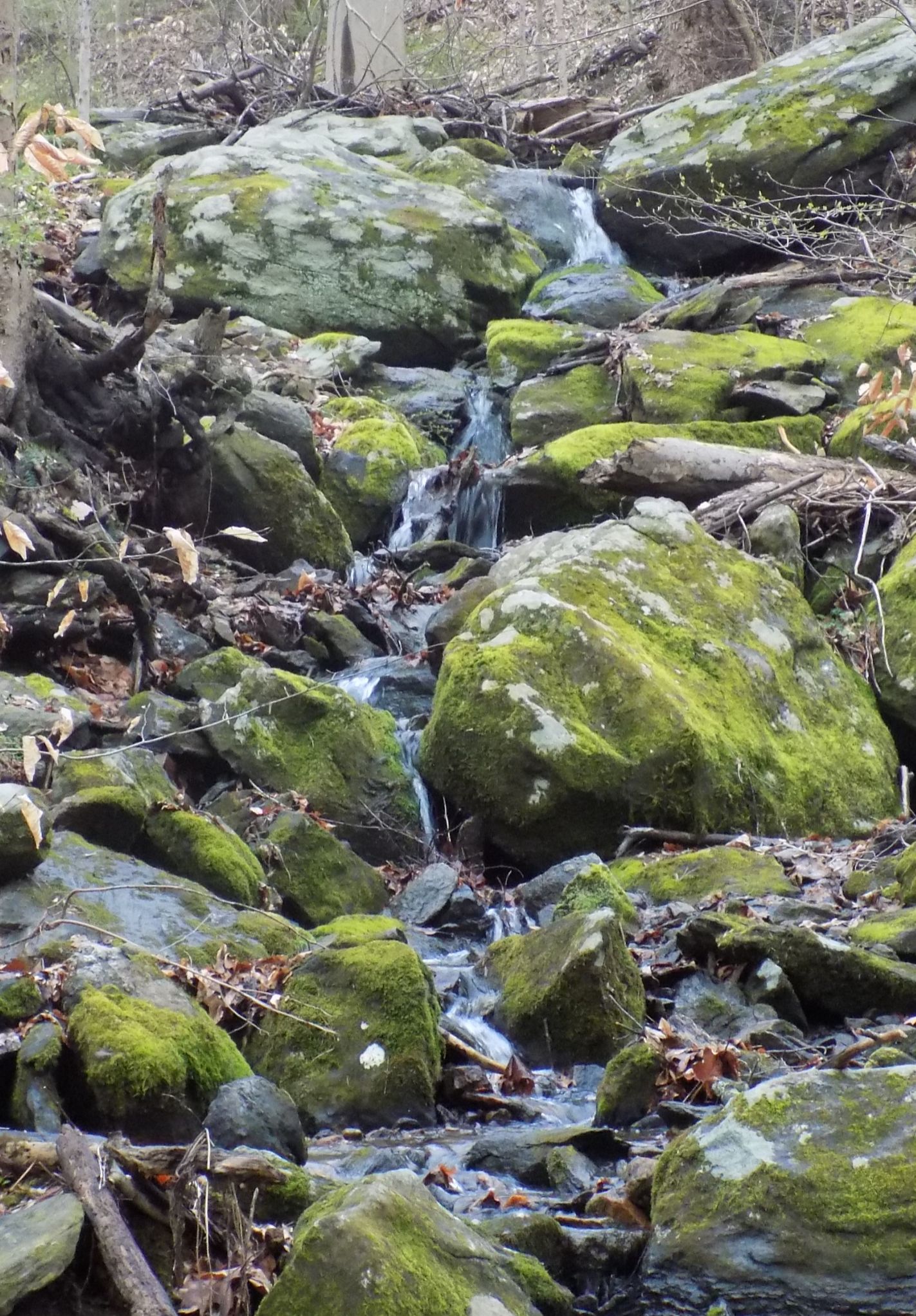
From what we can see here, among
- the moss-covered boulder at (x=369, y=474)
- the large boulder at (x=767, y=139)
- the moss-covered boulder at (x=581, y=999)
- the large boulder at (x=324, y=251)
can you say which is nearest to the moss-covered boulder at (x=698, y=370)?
the moss-covered boulder at (x=369, y=474)

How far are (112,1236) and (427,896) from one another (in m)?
3.92

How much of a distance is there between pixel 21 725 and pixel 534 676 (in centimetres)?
258

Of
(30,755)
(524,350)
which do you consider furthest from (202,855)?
(524,350)

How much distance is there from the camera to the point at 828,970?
4.38 metres

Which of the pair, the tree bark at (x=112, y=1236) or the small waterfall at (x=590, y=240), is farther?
the small waterfall at (x=590, y=240)

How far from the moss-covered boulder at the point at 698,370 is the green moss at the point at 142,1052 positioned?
7.73 m

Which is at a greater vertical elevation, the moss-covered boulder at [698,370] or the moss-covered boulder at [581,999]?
the moss-covered boulder at [698,370]

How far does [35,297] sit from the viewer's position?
27.1ft

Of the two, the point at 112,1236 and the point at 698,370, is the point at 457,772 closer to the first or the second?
the point at 112,1236

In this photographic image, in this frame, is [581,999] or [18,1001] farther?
[581,999]

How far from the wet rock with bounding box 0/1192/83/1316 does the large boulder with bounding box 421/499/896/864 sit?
14.0 feet

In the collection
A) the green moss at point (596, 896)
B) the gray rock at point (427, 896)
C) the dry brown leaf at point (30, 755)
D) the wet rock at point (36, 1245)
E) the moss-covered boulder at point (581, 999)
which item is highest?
the dry brown leaf at point (30, 755)

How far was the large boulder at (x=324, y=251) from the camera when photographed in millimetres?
12836

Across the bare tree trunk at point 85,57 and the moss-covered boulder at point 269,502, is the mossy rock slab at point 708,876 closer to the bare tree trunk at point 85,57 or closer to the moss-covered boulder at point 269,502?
the moss-covered boulder at point 269,502
